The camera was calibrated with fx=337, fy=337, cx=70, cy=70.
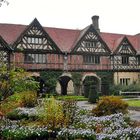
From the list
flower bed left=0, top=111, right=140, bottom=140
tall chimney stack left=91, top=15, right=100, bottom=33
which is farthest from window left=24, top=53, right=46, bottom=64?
flower bed left=0, top=111, right=140, bottom=140

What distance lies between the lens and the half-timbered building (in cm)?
4162

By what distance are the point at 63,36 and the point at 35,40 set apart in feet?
21.8

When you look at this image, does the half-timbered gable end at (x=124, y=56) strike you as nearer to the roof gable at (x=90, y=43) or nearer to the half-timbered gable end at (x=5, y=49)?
the roof gable at (x=90, y=43)

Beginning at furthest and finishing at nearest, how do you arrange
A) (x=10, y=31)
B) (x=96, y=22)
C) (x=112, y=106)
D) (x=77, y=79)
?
(x=96, y=22)
(x=77, y=79)
(x=10, y=31)
(x=112, y=106)

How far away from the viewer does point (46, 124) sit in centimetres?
1311

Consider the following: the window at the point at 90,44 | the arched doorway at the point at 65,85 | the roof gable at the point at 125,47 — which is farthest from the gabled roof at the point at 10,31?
the roof gable at the point at 125,47

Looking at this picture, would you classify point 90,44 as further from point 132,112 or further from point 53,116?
point 53,116

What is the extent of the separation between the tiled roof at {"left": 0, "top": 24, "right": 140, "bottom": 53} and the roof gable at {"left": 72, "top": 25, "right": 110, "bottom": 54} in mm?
676

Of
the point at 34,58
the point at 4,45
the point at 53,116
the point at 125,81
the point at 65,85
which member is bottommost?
the point at 53,116

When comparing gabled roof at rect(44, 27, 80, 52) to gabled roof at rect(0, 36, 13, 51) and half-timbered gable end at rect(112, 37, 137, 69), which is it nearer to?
half-timbered gable end at rect(112, 37, 137, 69)

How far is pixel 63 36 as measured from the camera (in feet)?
158

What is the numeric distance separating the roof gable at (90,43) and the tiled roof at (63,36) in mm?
676

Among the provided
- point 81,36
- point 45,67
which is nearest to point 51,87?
point 45,67

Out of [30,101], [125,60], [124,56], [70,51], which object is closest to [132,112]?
[30,101]
